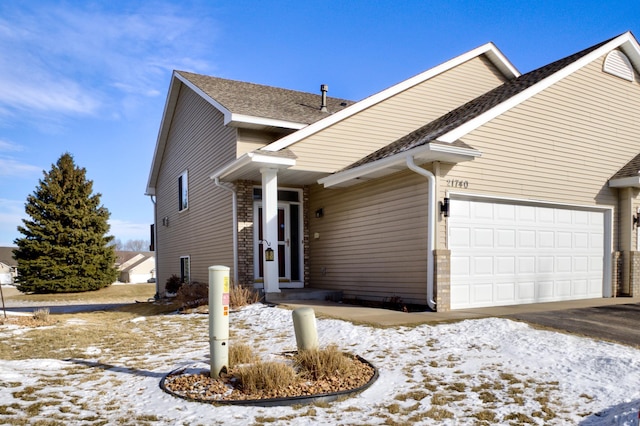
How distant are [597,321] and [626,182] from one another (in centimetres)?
545

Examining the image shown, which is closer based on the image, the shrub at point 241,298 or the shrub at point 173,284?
the shrub at point 241,298

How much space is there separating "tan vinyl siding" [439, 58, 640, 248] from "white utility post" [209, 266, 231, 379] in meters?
5.42

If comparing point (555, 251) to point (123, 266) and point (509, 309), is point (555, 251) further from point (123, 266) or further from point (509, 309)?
point (123, 266)

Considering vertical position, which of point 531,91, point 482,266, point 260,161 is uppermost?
point 531,91

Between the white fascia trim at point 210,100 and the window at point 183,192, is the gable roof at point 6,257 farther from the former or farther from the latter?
the white fascia trim at point 210,100

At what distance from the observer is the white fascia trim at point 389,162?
884cm

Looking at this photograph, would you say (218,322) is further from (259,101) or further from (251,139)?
(259,101)

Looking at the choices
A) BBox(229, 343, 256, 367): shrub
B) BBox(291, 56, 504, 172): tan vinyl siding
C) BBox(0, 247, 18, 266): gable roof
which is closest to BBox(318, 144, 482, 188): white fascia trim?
BBox(291, 56, 504, 172): tan vinyl siding

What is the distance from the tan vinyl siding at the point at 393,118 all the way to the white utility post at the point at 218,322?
648 cm

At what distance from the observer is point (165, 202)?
1972 centimetres

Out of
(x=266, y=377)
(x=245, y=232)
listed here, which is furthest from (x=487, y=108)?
(x=266, y=377)

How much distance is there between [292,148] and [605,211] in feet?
26.8

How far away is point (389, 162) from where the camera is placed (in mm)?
9711

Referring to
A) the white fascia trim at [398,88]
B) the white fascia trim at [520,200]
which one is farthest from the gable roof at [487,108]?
the white fascia trim at [398,88]
